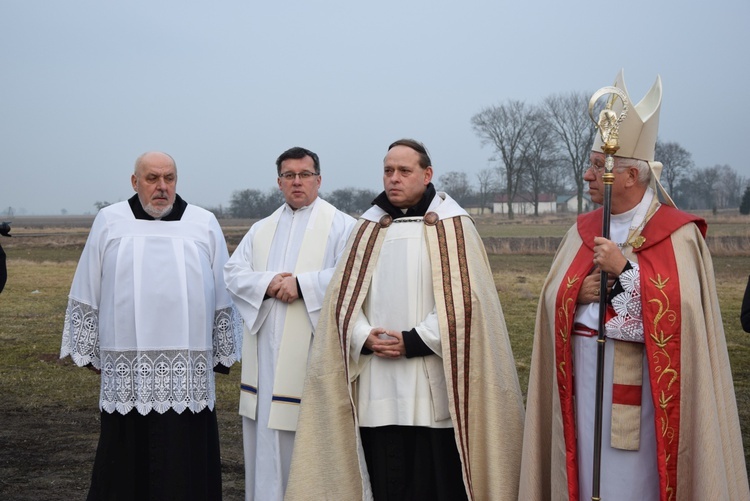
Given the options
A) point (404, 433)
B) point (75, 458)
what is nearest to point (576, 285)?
point (404, 433)

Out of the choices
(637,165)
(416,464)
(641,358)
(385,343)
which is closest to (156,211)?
(385,343)

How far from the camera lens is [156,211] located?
5.53 m

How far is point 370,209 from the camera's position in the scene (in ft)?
16.7

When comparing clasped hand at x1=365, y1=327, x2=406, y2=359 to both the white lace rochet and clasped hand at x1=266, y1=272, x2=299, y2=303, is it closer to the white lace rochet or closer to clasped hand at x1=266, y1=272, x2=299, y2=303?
clasped hand at x1=266, y1=272, x2=299, y2=303

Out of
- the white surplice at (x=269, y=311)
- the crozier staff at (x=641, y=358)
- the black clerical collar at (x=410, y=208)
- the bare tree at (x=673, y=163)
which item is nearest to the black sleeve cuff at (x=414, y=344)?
the crozier staff at (x=641, y=358)

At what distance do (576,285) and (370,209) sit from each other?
1.37 meters

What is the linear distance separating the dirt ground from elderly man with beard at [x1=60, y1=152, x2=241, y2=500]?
33.8 inches

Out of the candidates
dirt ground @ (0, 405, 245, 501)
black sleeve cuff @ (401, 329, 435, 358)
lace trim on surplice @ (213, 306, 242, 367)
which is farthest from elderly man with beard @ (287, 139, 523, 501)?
dirt ground @ (0, 405, 245, 501)

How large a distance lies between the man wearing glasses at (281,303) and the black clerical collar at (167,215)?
456mm

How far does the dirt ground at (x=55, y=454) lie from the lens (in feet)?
20.4

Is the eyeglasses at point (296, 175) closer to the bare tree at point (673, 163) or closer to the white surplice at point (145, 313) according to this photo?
the white surplice at point (145, 313)

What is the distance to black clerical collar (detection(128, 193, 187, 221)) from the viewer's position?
5.58 m

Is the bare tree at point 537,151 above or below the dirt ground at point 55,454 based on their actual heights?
above

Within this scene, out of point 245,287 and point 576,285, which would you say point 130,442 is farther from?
point 576,285
